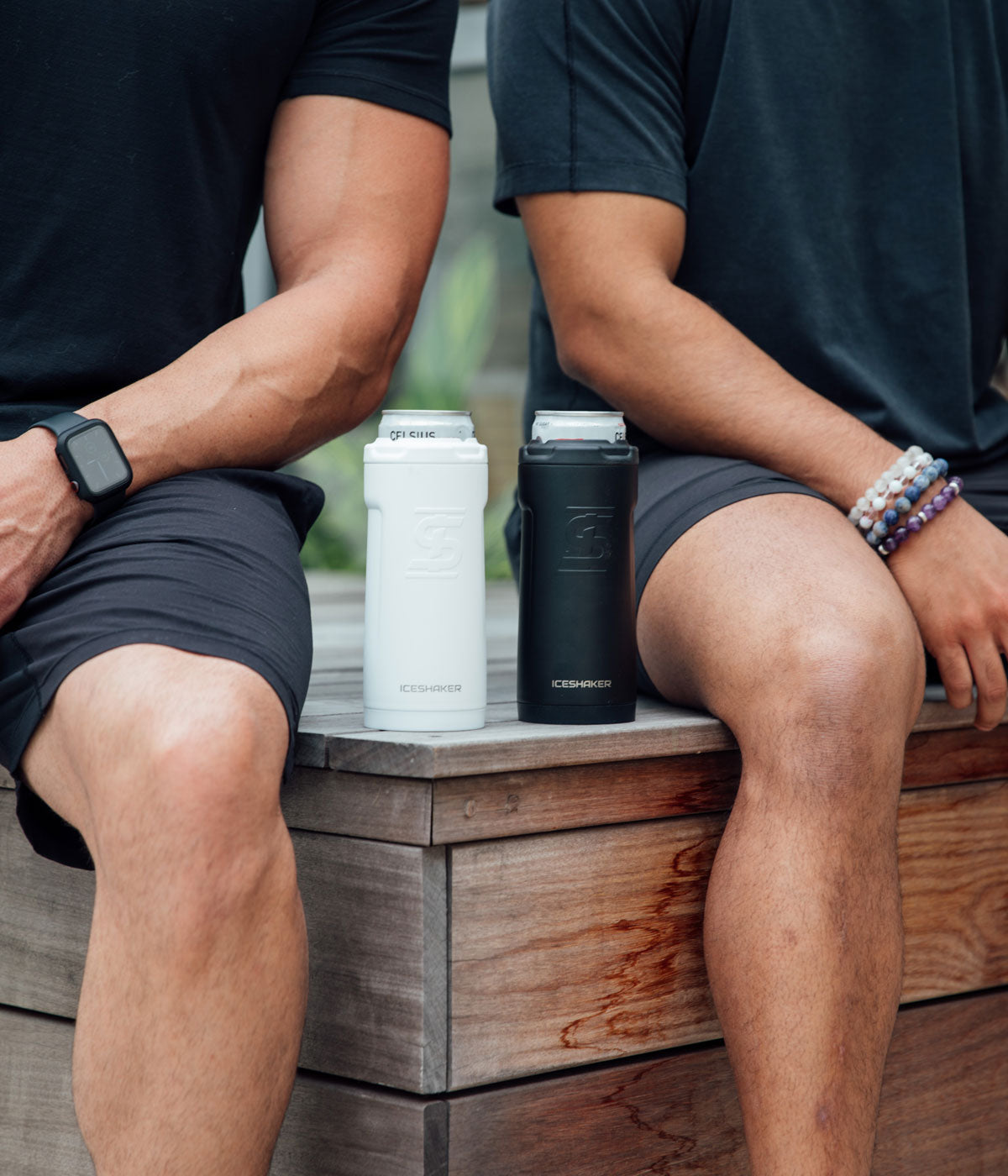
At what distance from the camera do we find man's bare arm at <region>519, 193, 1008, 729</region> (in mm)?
1471

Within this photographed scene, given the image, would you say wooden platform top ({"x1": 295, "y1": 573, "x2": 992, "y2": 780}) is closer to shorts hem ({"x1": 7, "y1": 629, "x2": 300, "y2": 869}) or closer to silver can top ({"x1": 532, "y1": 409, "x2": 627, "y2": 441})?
shorts hem ({"x1": 7, "y1": 629, "x2": 300, "y2": 869})

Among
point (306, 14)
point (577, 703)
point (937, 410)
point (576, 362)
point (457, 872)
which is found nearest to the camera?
point (457, 872)

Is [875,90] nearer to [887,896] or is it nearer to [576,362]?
[576,362]

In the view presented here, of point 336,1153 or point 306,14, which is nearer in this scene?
point 336,1153

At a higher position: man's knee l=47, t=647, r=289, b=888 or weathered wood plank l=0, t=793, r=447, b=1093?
man's knee l=47, t=647, r=289, b=888

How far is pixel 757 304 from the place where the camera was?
1.68 m

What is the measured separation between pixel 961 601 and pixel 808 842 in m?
0.39

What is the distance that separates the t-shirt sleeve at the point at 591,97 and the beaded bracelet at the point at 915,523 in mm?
430

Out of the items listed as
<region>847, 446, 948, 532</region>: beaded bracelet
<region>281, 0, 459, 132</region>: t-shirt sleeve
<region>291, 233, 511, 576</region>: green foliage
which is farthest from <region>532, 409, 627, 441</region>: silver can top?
<region>291, 233, 511, 576</region>: green foliage

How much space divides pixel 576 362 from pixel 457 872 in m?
0.67

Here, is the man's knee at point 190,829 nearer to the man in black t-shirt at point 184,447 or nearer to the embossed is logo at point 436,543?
the man in black t-shirt at point 184,447

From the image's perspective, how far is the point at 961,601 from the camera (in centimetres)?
146

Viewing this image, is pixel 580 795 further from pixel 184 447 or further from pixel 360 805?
pixel 184 447

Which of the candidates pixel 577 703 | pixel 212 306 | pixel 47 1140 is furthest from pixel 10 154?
pixel 47 1140
